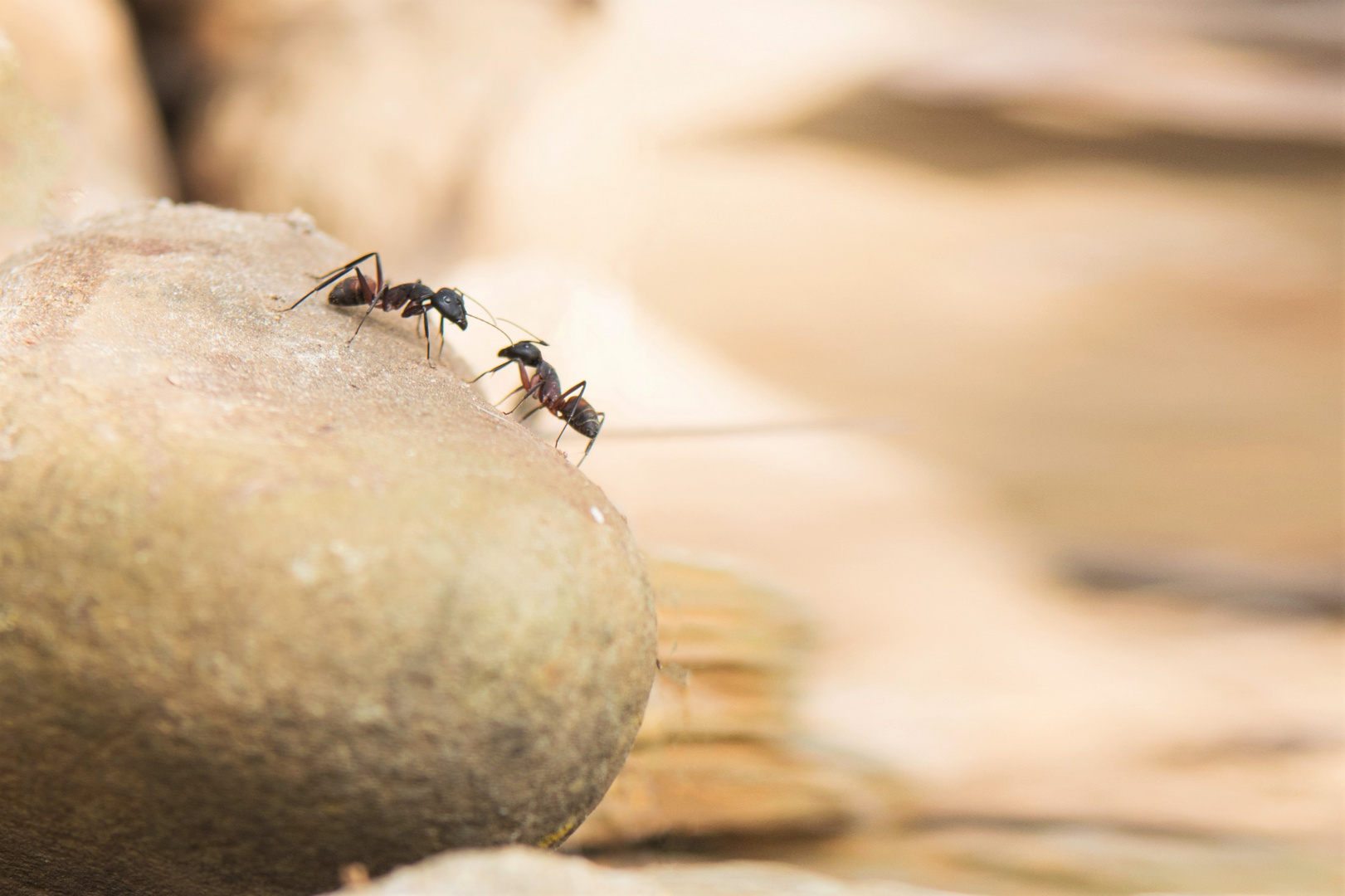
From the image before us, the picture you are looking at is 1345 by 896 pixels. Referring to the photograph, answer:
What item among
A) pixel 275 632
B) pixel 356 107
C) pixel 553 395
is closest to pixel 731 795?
pixel 553 395

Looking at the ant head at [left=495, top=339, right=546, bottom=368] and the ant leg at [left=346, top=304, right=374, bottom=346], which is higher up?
the ant head at [left=495, top=339, right=546, bottom=368]

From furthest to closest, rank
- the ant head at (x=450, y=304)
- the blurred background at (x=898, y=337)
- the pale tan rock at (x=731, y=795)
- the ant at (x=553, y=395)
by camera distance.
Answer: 1. the blurred background at (x=898, y=337)
2. the pale tan rock at (x=731, y=795)
3. the ant at (x=553, y=395)
4. the ant head at (x=450, y=304)

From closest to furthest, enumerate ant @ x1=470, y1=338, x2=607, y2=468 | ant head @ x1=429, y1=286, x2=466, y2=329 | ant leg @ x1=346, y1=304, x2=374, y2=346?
ant leg @ x1=346, y1=304, x2=374, y2=346 → ant head @ x1=429, y1=286, x2=466, y2=329 → ant @ x1=470, y1=338, x2=607, y2=468

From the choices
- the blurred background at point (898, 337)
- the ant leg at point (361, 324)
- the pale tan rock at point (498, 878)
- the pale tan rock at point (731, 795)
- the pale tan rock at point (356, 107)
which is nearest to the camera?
the pale tan rock at point (498, 878)

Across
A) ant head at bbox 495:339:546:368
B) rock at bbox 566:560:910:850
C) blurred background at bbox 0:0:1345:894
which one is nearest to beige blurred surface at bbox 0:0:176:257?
blurred background at bbox 0:0:1345:894

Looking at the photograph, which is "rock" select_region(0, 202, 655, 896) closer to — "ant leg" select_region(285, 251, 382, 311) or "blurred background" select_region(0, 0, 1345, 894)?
"ant leg" select_region(285, 251, 382, 311)

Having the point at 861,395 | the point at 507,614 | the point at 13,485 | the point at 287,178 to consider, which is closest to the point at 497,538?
the point at 507,614

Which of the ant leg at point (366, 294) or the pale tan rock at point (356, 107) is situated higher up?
the pale tan rock at point (356, 107)

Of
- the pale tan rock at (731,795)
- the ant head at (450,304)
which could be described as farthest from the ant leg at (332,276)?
the pale tan rock at (731,795)

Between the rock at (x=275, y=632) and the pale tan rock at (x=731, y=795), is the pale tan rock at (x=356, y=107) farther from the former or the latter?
the rock at (x=275, y=632)
